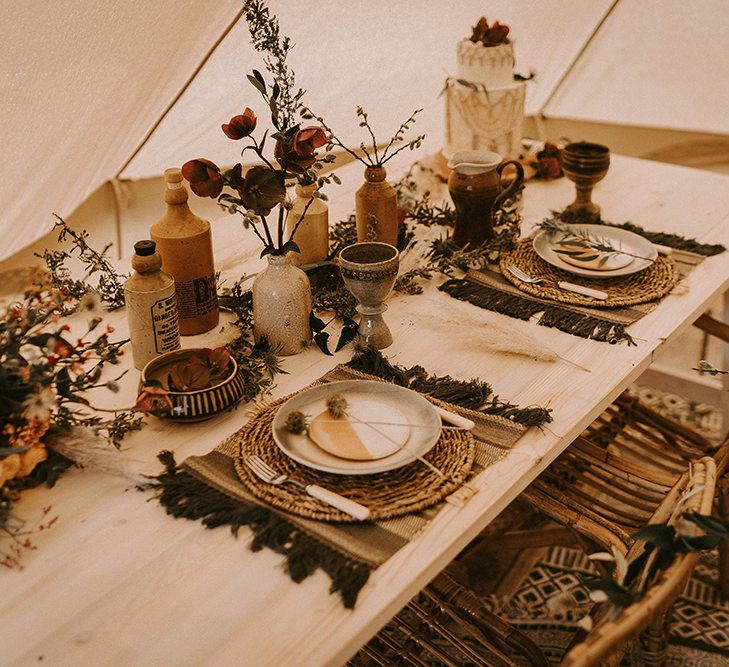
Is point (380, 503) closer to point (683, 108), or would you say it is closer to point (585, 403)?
point (585, 403)

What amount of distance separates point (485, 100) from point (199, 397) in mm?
1180

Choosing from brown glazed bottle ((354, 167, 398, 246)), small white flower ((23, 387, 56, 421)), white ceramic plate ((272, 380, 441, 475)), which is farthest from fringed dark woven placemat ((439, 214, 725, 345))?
small white flower ((23, 387, 56, 421))

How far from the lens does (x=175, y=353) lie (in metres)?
1.19

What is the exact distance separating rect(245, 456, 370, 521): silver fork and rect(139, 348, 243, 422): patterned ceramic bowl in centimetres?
11

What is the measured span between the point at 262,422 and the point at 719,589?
53.5 inches

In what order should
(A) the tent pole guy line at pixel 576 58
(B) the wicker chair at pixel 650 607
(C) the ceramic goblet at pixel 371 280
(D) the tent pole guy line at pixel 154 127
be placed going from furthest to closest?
(A) the tent pole guy line at pixel 576 58 → (D) the tent pole guy line at pixel 154 127 → (C) the ceramic goblet at pixel 371 280 → (B) the wicker chair at pixel 650 607

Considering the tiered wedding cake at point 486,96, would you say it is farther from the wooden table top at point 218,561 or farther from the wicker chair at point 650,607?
the wicker chair at point 650,607

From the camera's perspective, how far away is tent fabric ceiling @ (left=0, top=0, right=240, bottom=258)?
156 cm

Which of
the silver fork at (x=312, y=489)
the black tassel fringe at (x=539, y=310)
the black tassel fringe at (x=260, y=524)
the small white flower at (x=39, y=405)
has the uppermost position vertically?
the small white flower at (x=39, y=405)

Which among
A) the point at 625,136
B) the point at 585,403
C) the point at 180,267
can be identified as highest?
the point at 180,267

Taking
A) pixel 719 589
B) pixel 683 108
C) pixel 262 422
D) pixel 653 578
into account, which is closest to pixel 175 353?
pixel 262 422

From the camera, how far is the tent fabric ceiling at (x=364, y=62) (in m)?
2.01

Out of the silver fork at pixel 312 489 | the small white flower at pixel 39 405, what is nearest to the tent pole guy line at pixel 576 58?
the silver fork at pixel 312 489

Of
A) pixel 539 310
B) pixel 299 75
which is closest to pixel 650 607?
pixel 539 310
